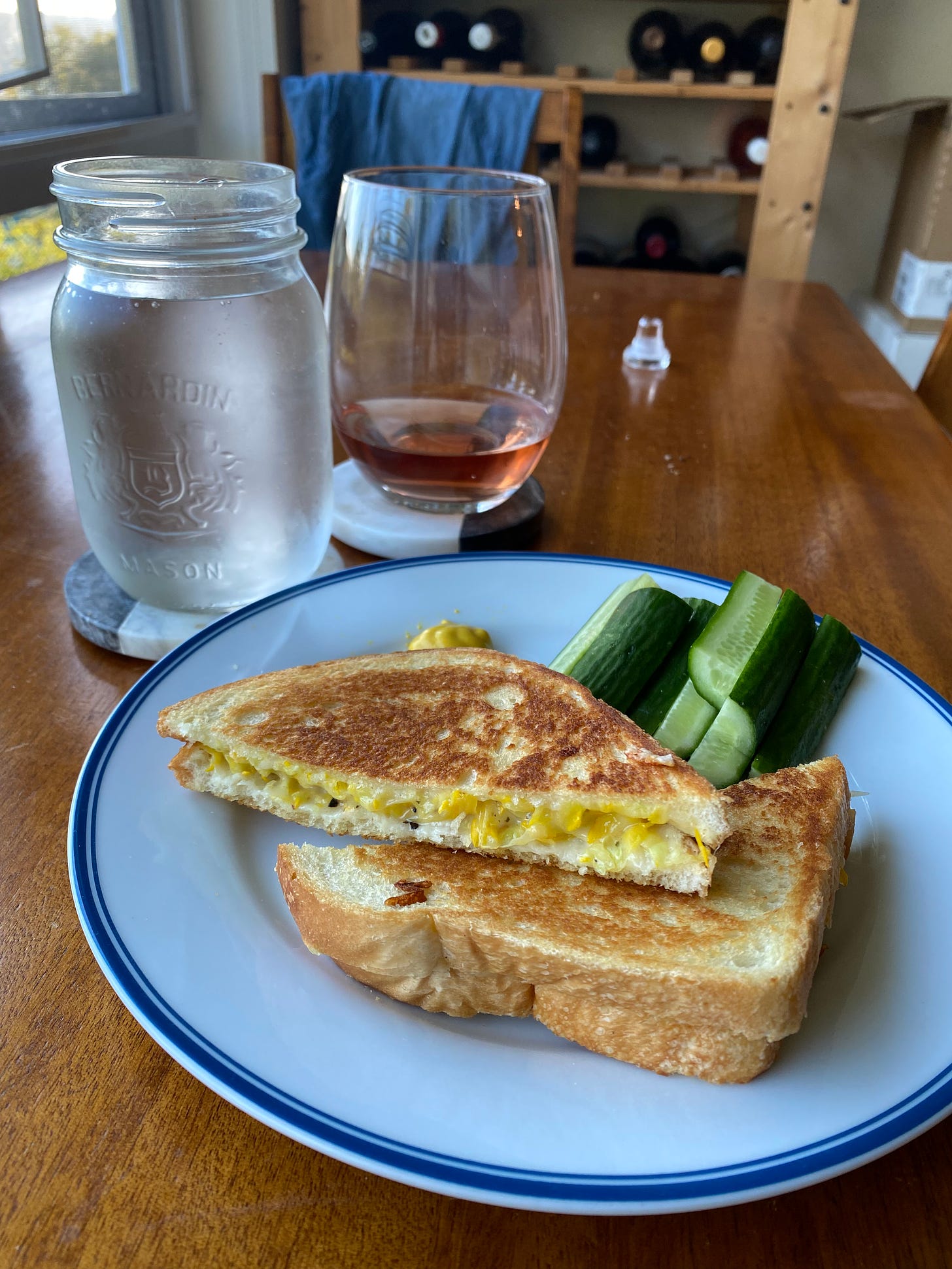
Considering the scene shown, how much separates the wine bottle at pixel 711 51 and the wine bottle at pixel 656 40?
6 cm

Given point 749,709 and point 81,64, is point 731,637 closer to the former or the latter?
point 749,709

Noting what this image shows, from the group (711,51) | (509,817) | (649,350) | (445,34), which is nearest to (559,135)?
(649,350)

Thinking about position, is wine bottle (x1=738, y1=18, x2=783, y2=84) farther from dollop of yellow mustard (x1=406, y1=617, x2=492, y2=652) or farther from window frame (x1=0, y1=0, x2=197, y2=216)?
dollop of yellow mustard (x1=406, y1=617, x2=492, y2=652)

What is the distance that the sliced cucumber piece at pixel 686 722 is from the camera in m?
0.92

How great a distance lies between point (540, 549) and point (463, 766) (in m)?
0.55

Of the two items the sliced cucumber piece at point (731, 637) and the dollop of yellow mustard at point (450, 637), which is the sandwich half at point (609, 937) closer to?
the sliced cucumber piece at point (731, 637)

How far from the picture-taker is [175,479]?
0.94m

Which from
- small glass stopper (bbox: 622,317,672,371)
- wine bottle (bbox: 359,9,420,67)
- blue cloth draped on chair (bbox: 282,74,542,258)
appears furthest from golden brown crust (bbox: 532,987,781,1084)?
wine bottle (bbox: 359,9,420,67)

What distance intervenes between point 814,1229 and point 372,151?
3.28 m

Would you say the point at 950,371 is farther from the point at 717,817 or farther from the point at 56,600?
the point at 56,600

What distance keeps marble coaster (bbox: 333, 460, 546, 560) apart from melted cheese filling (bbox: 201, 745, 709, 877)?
1.41ft

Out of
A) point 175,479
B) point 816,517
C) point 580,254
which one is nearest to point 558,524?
point 816,517

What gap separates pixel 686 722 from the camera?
94 cm

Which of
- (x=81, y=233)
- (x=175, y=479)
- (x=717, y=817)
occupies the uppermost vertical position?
(x=81, y=233)
